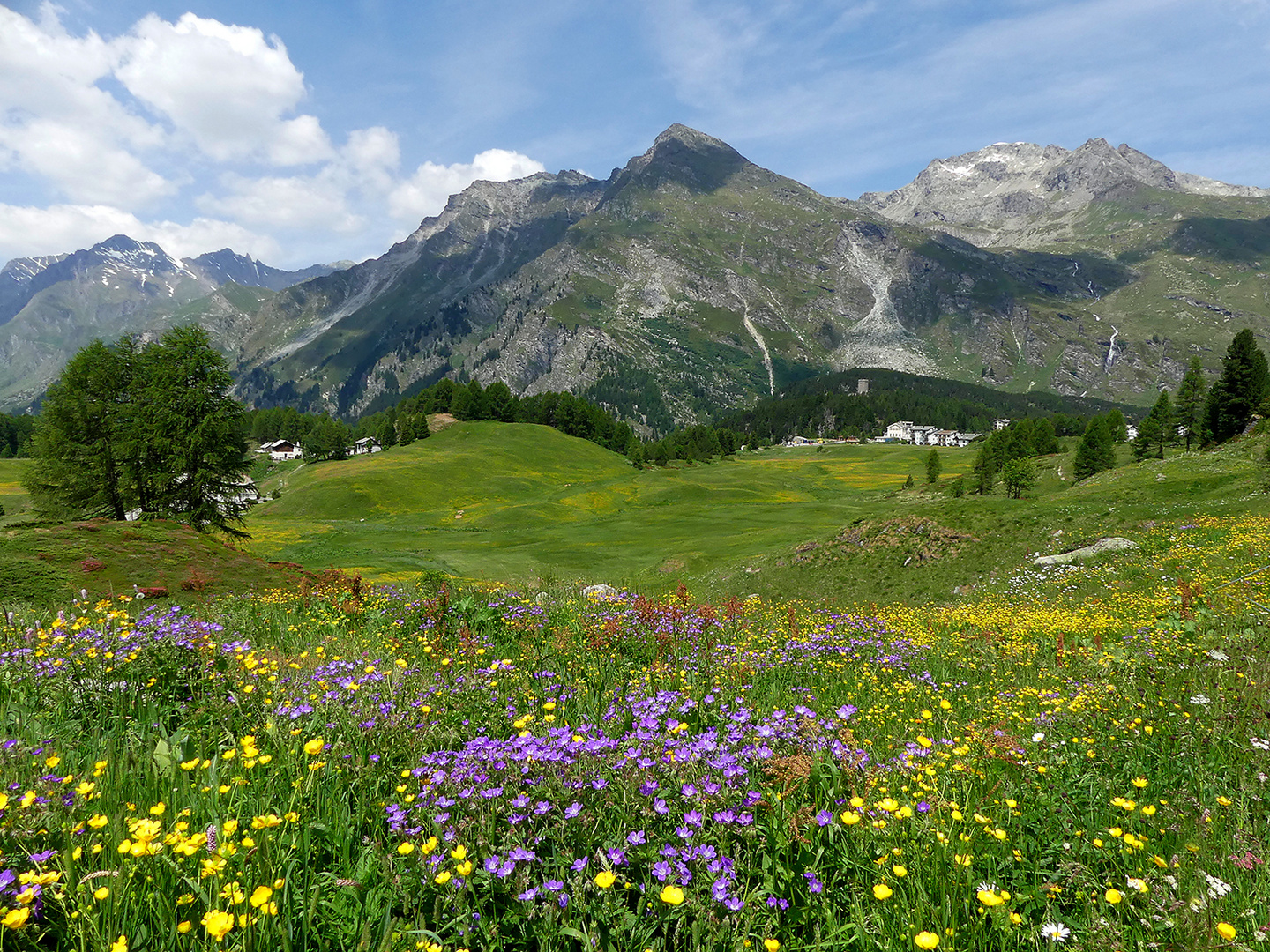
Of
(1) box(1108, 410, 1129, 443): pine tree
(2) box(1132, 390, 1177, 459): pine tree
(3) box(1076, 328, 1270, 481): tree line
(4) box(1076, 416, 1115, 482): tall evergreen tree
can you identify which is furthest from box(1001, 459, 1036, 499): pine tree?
(1) box(1108, 410, 1129, 443): pine tree

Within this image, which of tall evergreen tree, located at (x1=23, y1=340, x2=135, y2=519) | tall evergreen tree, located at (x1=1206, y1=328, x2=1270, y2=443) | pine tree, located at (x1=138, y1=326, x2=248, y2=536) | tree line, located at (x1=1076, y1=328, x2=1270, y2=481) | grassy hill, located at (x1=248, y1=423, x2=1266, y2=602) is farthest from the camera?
tree line, located at (x1=1076, y1=328, x2=1270, y2=481)

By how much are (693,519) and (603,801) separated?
62.5 meters

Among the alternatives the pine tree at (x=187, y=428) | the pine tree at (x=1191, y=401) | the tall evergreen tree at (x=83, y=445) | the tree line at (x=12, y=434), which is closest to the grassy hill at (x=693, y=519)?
the pine tree at (x=187, y=428)

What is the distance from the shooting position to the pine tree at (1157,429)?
3757 inches

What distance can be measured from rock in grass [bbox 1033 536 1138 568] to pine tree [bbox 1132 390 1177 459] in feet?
311

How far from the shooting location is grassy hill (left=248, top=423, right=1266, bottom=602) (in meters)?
29.3

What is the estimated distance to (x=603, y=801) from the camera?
3.90 meters

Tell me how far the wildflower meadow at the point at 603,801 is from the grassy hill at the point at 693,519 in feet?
27.3

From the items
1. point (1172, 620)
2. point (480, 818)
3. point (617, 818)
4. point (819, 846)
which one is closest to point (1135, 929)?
point (819, 846)

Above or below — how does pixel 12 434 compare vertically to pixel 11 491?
above

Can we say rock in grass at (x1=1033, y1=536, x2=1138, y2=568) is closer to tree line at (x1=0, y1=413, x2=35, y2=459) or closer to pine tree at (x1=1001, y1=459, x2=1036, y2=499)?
Answer: pine tree at (x1=1001, y1=459, x2=1036, y2=499)

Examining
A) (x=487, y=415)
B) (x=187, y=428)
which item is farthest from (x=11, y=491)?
(x=487, y=415)

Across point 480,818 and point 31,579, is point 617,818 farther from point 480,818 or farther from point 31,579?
point 31,579

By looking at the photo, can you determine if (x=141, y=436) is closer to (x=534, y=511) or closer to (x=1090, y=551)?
(x=534, y=511)
